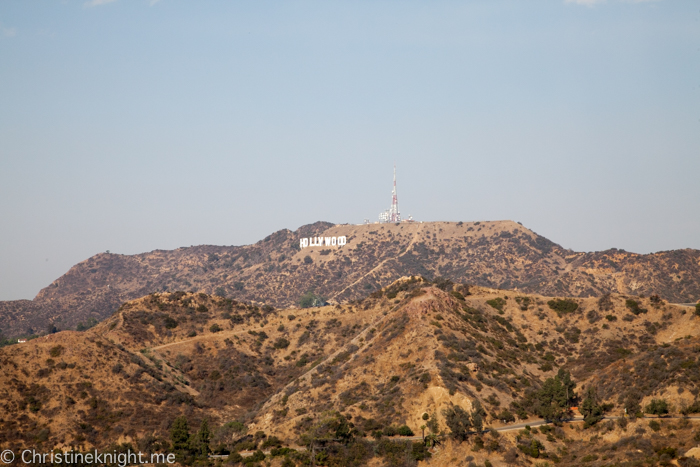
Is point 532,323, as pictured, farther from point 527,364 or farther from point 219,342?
point 219,342

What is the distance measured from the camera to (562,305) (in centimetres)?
11362

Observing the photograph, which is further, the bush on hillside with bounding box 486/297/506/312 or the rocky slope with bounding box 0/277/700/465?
the bush on hillside with bounding box 486/297/506/312

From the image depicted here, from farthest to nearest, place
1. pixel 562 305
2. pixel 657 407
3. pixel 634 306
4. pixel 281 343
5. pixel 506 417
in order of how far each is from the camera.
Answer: pixel 281 343, pixel 562 305, pixel 634 306, pixel 506 417, pixel 657 407

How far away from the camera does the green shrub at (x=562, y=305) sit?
11212 cm

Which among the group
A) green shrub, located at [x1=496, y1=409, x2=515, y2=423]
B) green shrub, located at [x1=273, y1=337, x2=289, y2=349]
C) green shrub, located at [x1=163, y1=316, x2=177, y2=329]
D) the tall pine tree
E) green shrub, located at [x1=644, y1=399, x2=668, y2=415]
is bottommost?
the tall pine tree

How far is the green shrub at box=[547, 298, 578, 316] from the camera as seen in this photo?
112m

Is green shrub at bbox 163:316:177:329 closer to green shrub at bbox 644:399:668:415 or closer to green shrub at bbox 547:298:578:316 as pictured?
green shrub at bbox 547:298:578:316

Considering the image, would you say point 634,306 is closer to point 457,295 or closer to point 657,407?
point 457,295

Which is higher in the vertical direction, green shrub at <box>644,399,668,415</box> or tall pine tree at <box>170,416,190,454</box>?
green shrub at <box>644,399,668,415</box>

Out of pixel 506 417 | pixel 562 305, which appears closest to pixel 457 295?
pixel 562 305

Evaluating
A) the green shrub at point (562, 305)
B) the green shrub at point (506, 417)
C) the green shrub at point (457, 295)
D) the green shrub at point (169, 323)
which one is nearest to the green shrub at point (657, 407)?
the green shrub at point (506, 417)

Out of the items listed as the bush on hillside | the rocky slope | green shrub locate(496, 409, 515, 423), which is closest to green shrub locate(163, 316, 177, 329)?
the rocky slope

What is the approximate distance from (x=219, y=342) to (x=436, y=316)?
4356 cm

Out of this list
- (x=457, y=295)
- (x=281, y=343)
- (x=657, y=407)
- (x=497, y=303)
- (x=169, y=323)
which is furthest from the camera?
(x=169, y=323)
